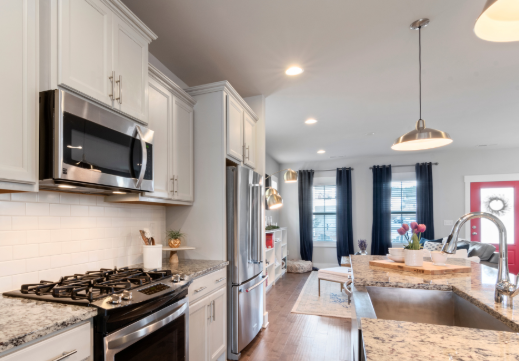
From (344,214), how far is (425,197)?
5.72ft

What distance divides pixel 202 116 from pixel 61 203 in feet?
4.42

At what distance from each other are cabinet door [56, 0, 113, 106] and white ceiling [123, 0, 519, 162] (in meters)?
0.51

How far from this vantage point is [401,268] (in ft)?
6.91

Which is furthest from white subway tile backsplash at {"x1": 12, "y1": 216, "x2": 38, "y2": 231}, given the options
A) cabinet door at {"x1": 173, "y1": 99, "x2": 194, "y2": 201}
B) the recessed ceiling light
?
the recessed ceiling light

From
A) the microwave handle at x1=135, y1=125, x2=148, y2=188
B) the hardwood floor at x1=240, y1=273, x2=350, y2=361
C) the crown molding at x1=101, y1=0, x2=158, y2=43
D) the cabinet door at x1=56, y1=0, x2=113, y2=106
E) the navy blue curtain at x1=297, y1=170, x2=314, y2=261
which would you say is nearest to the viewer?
the cabinet door at x1=56, y1=0, x2=113, y2=106

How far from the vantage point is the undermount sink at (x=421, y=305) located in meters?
1.58

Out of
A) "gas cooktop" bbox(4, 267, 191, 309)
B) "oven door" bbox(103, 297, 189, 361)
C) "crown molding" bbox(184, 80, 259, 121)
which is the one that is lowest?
"oven door" bbox(103, 297, 189, 361)

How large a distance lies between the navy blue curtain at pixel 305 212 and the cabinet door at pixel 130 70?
20.0ft

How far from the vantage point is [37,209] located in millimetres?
1688

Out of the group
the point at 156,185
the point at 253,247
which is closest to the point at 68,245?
the point at 156,185

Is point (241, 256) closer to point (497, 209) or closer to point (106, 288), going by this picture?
point (106, 288)

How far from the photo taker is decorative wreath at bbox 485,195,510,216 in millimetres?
6359

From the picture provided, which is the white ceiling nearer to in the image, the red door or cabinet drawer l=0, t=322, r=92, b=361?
cabinet drawer l=0, t=322, r=92, b=361

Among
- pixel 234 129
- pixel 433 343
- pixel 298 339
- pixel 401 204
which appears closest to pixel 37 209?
pixel 234 129
